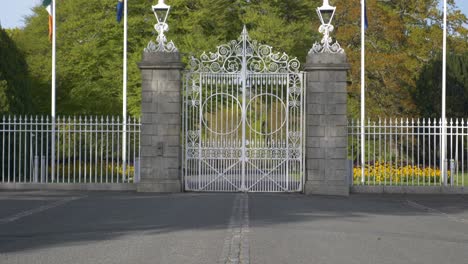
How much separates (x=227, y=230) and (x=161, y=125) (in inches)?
340

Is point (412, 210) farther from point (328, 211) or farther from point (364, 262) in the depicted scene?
point (364, 262)

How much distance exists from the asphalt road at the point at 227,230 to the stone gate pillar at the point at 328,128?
109cm

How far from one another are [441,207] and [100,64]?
27288 mm

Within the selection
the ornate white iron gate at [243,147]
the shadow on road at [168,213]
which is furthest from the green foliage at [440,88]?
the ornate white iron gate at [243,147]

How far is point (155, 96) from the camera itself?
20312mm

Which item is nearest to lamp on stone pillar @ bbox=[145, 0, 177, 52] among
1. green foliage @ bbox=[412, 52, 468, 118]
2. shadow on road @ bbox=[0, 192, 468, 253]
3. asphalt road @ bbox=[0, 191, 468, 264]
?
shadow on road @ bbox=[0, 192, 468, 253]

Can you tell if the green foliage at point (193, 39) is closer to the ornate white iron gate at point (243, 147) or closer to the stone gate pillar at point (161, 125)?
the ornate white iron gate at point (243, 147)

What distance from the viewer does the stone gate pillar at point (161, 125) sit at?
20250mm

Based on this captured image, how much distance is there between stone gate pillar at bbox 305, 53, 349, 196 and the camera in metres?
20.1

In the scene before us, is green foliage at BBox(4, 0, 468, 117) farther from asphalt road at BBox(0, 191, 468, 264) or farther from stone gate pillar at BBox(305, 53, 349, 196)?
asphalt road at BBox(0, 191, 468, 264)

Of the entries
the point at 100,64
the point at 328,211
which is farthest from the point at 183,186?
the point at 100,64

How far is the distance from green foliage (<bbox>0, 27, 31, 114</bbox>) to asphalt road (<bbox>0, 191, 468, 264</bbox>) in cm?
638

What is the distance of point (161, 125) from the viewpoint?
2027 centimetres

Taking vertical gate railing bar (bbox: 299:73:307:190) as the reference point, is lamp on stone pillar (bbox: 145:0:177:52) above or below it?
above
